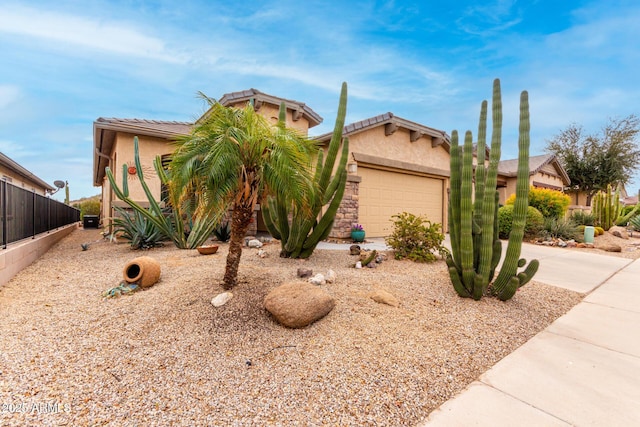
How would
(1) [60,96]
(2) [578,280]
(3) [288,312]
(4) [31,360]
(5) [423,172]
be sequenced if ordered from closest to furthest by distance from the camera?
(4) [31,360] < (3) [288,312] < (2) [578,280] < (1) [60,96] < (5) [423,172]

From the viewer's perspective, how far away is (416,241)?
640 cm

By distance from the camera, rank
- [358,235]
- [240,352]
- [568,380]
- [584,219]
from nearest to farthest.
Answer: [568,380] < [240,352] < [358,235] < [584,219]

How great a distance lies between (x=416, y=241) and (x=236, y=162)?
448cm

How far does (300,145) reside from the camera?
12.0 feet

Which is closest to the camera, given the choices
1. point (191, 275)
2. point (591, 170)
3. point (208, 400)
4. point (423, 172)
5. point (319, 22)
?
point (208, 400)

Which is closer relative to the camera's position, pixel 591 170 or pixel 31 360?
pixel 31 360

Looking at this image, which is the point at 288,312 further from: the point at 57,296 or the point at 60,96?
the point at 60,96

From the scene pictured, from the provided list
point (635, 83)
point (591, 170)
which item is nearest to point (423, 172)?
point (635, 83)

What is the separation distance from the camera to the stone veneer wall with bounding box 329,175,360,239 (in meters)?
9.28

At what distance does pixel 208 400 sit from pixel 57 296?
340cm

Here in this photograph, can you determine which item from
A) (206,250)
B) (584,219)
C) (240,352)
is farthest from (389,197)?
(584,219)

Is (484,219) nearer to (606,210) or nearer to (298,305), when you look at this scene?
(298,305)

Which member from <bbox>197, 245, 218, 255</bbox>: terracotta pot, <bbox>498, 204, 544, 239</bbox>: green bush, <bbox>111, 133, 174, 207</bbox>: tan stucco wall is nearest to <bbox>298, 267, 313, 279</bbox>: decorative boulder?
<bbox>197, 245, 218, 255</bbox>: terracotta pot

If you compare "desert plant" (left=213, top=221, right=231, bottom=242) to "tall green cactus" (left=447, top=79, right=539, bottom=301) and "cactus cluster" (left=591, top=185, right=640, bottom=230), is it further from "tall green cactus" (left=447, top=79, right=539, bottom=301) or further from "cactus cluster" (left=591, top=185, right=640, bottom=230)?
"cactus cluster" (left=591, top=185, right=640, bottom=230)
